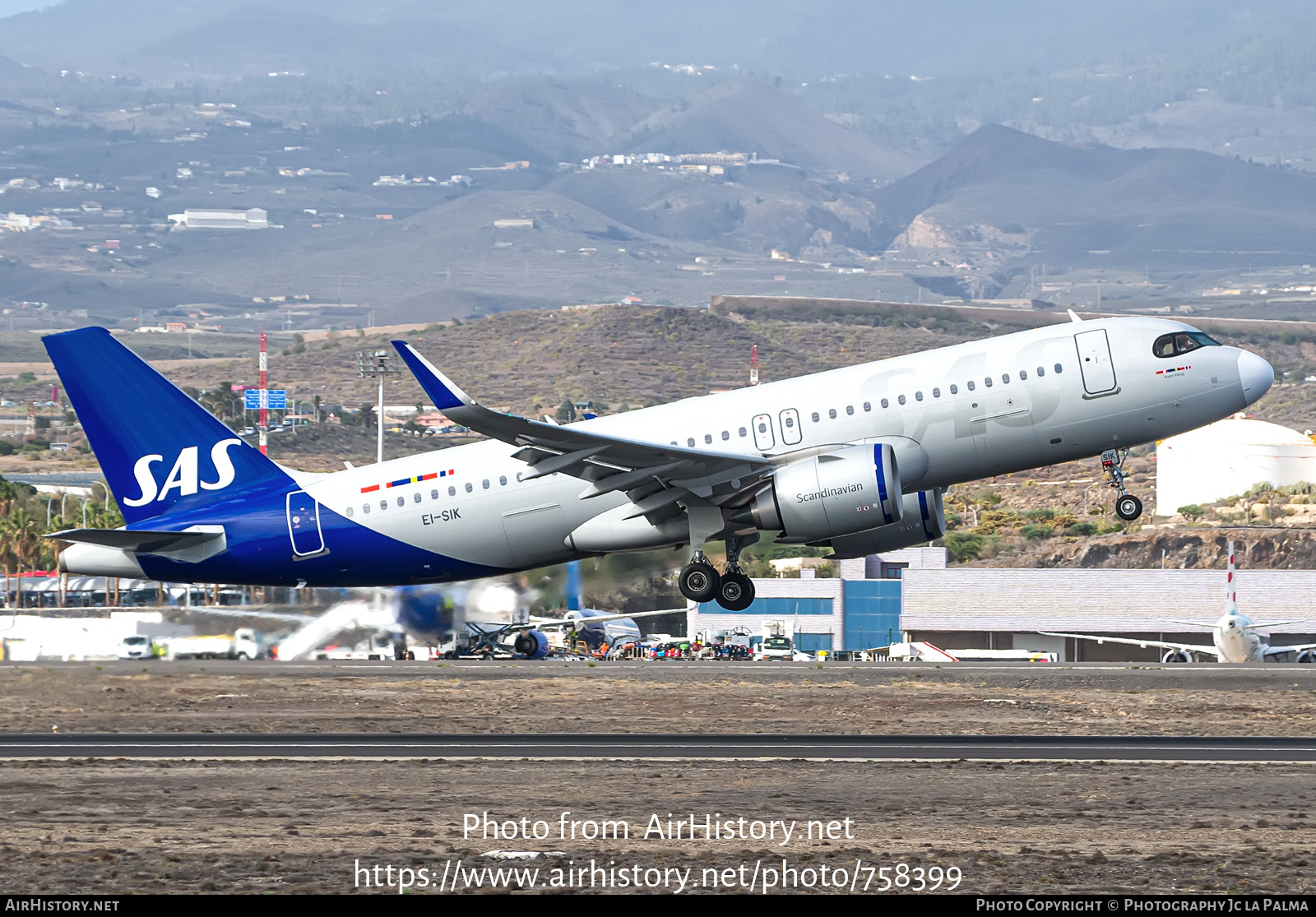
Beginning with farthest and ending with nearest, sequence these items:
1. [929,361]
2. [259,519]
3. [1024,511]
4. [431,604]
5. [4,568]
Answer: [1024,511] < [4,568] < [431,604] < [259,519] < [929,361]

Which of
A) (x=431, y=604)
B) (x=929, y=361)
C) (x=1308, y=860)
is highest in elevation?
(x=929, y=361)

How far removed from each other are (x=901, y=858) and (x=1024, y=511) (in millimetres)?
119139

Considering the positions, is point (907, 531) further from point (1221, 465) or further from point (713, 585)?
point (1221, 465)

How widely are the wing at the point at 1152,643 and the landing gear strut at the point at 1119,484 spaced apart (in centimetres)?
3525

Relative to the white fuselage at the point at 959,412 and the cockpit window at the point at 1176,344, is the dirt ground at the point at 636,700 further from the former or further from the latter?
the cockpit window at the point at 1176,344

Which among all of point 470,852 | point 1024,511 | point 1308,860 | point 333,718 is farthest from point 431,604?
point 1024,511

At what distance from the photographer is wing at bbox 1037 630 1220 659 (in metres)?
74.0

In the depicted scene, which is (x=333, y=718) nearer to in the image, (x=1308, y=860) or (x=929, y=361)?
(x=929, y=361)

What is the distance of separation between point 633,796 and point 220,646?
2596 centimetres

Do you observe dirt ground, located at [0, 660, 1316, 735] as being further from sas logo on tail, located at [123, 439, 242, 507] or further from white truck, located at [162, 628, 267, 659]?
sas logo on tail, located at [123, 439, 242, 507]

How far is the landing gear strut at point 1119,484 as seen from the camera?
3894 cm

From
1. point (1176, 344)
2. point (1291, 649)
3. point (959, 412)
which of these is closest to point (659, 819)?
point (959, 412)

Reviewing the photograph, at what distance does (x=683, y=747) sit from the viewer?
38.3 meters

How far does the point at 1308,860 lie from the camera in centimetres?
2472
